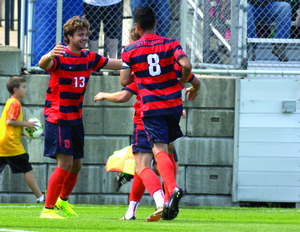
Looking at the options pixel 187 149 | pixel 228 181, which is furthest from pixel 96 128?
pixel 228 181

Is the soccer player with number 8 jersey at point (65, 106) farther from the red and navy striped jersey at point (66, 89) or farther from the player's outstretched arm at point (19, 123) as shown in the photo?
the player's outstretched arm at point (19, 123)

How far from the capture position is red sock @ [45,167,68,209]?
4.51 m

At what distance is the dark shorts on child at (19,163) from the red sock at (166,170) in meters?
3.32

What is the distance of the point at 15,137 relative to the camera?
6652mm

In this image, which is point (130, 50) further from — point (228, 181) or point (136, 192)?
point (228, 181)

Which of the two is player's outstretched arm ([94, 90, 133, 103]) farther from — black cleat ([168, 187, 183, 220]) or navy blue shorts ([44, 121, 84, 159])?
black cleat ([168, 187, 183, 220])

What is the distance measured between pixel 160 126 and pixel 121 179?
2.63 metres

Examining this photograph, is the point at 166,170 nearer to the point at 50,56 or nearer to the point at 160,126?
the point at 160,126

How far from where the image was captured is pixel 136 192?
4.44m

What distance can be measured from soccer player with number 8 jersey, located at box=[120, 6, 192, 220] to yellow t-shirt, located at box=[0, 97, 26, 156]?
3.01 metres

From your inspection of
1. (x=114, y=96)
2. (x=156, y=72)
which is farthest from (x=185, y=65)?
(x=114, y=96)

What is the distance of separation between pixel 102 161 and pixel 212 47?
2398 mm

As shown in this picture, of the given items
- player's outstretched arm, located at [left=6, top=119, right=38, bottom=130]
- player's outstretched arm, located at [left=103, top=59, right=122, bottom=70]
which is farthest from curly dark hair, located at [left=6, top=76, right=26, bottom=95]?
player's outstretched arm, located at [left=103, top=59, right=122, bottom=70]

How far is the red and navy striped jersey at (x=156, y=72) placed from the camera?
12.8 ft
